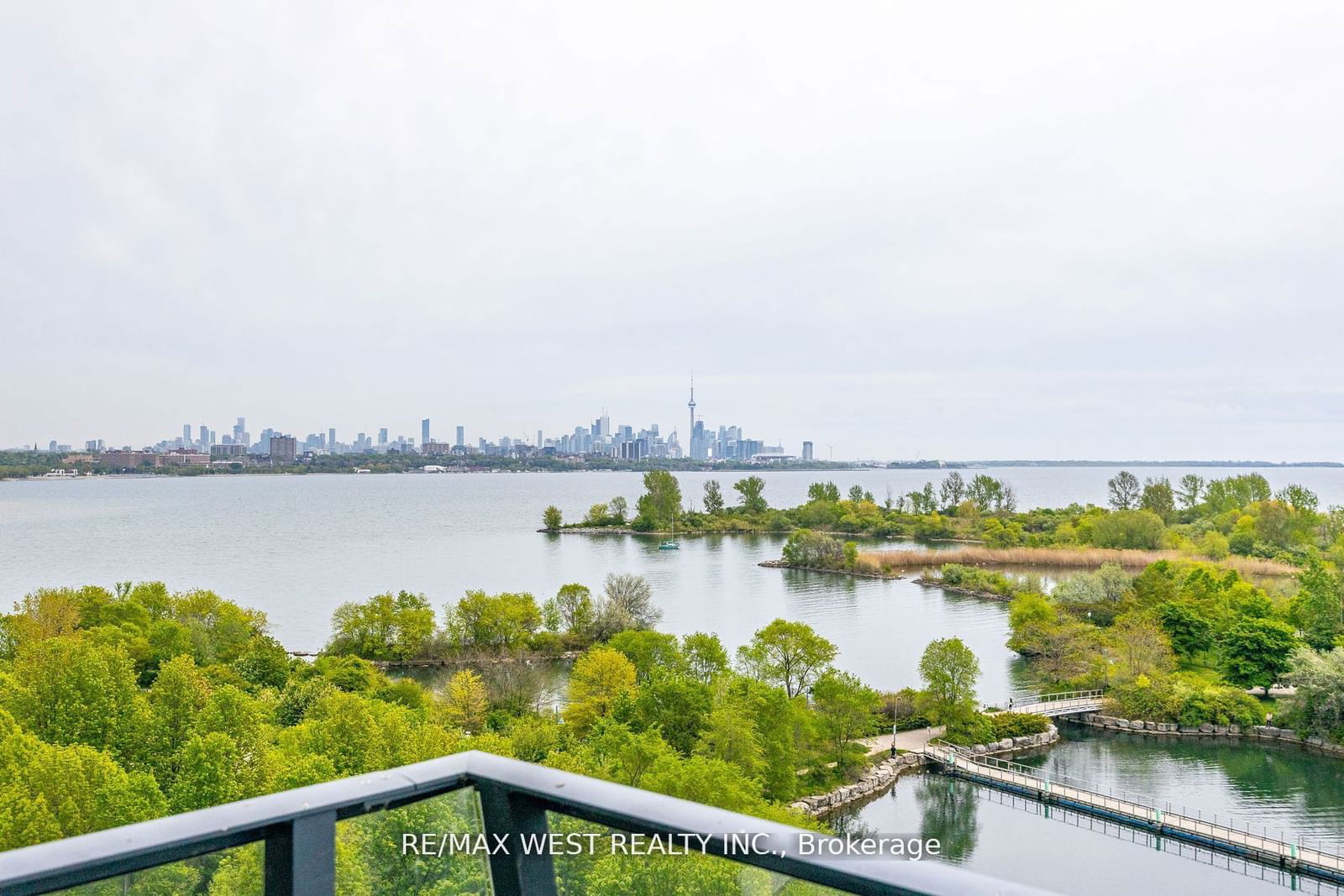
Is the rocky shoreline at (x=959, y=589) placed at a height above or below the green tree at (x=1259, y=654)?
below

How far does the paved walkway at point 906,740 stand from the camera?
14.6m

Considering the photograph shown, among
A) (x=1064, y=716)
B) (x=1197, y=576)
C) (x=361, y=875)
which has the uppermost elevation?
(x=361, y=875)

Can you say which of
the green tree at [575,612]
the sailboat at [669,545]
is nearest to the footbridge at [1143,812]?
the green tree at [575,612]

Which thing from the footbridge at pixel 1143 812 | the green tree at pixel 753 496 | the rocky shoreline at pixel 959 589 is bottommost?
the footbridge at pixel 1143 812

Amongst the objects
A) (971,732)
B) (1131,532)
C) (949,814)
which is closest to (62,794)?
(949,814)

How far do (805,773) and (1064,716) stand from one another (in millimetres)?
6459

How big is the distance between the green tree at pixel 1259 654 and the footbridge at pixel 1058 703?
2817mm

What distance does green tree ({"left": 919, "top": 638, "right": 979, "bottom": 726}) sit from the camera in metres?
15.2

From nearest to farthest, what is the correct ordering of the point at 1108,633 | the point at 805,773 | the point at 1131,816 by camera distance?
the point at 1131,816 < the point at 805,773 < the point at 1108,633

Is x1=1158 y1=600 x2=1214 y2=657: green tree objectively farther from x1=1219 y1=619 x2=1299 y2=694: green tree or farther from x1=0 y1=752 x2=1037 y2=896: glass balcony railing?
x1=0 y1=752 x2=1037 y2=896: glass balcony railing

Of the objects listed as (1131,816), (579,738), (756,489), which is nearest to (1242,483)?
(756,489)

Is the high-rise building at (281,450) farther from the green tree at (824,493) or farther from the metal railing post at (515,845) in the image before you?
the metal railing post at (515,845)

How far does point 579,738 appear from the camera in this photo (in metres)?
13.4

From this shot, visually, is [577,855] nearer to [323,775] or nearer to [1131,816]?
[323,775]
